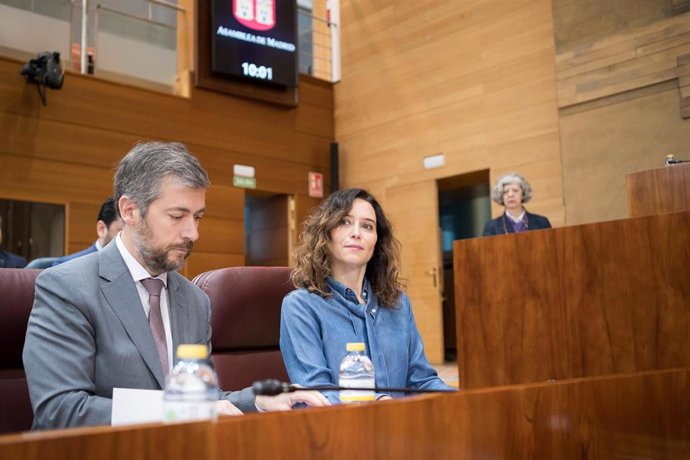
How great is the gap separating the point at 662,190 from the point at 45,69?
182 inches

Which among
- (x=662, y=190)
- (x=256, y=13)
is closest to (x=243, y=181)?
(x=256, y=13)

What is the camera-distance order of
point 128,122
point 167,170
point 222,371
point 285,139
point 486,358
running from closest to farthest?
point 167,170 < point 486,358 < point 222,371 < point 128,122 < point 285,139

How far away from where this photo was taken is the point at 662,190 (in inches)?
79.7

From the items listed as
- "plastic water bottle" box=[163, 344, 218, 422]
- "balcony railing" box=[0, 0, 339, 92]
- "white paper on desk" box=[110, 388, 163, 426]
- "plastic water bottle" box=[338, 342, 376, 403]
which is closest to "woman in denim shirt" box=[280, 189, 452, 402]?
"plastic water bottle" box=[338, 342, 376, 403]

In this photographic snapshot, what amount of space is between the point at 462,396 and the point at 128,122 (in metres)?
5.43

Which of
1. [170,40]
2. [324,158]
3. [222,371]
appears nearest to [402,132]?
[324,158]

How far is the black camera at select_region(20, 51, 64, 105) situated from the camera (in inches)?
200

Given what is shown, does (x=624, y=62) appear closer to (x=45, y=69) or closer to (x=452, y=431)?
(x=45, y=69)

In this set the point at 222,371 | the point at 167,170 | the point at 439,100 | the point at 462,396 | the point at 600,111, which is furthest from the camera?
the point at 439,100

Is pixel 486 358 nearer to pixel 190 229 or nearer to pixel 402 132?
pixel 190 229

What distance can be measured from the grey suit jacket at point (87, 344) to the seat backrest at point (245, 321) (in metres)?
0.60

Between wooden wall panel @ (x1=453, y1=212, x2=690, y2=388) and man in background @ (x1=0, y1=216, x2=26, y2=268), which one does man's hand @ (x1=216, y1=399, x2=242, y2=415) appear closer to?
wooden wall panel @ (x1=453, y1=212, x2=690, y2=388)

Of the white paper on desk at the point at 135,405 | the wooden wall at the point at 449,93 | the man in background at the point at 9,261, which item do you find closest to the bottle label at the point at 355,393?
the white paper on desk at the point at 135,405

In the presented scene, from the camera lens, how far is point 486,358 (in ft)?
5.72
